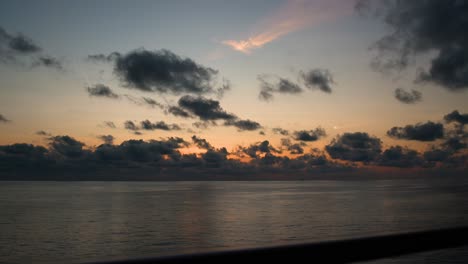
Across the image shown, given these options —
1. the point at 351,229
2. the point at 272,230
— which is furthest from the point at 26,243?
the point at 351,229

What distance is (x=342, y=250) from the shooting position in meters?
4.18

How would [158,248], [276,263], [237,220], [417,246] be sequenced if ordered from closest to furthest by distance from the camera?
[276,263] → [417,246] → [158,248] → [237,220]

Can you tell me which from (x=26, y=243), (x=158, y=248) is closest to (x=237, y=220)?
(x=158, y=248)

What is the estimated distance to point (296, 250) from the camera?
3916mm

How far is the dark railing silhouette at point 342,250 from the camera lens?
3.66 meters

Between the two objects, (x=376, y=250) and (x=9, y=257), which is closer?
(x=376, y=250)

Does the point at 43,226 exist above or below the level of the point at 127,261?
below

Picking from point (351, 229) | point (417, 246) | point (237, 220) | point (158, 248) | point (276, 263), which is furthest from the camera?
point (237, 220)

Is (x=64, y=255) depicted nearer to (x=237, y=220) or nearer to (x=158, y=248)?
(x=158, y=248)

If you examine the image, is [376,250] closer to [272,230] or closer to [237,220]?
[272,230]

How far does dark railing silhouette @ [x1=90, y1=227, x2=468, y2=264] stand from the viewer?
3660mm

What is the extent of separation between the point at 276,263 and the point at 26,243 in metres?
27.7

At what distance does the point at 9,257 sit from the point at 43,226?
1587cm

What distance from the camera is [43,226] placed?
1451 inches
